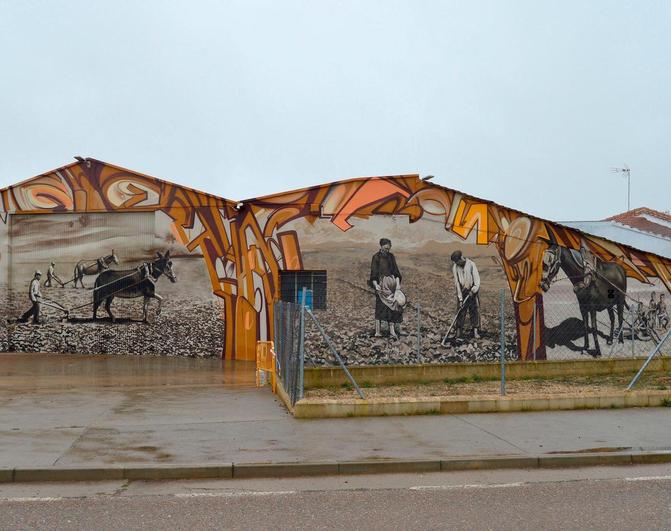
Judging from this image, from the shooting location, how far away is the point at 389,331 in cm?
2036

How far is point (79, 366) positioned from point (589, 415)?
12.7m

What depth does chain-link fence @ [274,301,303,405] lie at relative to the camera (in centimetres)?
1090

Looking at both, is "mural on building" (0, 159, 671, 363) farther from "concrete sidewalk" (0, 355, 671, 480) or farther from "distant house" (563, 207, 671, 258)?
"distant house" (563, 207, 671, 258)

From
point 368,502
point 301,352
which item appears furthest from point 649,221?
point 368,502

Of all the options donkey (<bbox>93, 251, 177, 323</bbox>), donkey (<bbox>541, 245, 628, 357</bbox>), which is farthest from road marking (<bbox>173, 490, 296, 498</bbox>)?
donkey (<bbox>541, 245, 628, 357</bbox>)

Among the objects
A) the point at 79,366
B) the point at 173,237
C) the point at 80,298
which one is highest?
the point at 173,237

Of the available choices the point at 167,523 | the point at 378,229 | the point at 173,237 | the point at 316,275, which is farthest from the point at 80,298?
the point at 167,523

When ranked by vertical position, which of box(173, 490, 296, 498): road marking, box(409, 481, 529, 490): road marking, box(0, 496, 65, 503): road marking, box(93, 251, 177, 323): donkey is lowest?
box(0, 496, 65, 503): road marking

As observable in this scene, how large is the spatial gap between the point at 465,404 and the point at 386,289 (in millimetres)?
9629

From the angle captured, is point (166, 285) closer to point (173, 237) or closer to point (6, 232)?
point (173, 237)

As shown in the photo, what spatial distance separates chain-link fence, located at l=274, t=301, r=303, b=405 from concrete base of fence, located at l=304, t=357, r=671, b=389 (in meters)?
1.01

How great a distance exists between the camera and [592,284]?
21.2 meters

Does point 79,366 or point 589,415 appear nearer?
point 589,415

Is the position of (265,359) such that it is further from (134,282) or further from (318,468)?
(134,282)
